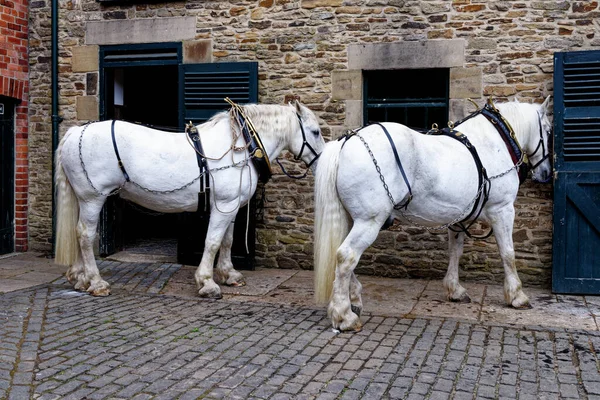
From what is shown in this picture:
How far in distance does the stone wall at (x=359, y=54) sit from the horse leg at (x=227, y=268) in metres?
1.13

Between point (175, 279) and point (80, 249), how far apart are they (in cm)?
123

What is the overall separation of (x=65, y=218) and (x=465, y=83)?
16.2 ft

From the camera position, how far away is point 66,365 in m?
4.68

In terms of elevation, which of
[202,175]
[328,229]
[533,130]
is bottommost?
[328,229]

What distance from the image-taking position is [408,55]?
317 inches

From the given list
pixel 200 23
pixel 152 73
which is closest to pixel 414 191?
pixel 200 23

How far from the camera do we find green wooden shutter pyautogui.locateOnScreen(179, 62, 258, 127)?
28.1ft

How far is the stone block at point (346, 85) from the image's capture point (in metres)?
8.26

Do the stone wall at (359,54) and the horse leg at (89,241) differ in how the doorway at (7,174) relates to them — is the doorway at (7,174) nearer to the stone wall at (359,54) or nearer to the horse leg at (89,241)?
the stone wall at (359,54)

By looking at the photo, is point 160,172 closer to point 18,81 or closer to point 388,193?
point 388,193

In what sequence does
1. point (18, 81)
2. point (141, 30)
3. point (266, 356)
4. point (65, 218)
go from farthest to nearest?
point (18, 81), point (141, 30), point (65, 218), point (266, 356)

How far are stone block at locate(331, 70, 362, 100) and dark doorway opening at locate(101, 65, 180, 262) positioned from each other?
227cm

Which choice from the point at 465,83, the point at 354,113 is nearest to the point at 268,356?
the point at 354,113

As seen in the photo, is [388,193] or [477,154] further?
[477,154]
